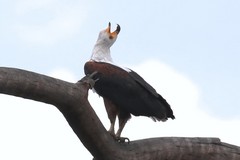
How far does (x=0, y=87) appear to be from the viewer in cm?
331

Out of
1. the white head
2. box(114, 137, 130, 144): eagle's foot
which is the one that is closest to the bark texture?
box(114, 137, 130, 144): eagle's foot

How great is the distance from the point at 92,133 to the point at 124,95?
3.40ft

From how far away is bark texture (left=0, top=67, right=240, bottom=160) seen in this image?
11.2 ft

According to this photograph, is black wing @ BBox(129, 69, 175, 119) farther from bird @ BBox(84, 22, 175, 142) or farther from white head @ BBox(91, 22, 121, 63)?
white head @ BBox(91, 22, 121, 63)

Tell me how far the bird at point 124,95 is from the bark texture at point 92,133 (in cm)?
28

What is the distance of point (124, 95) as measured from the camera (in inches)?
187

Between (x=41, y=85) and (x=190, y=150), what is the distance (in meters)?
A: 1.32

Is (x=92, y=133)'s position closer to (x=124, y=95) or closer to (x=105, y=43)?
(x=124, y=95)

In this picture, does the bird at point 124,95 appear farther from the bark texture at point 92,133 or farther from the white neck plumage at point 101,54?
the bark texture at point 92,133

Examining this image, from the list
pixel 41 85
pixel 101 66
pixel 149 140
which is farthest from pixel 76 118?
pixel 101 66

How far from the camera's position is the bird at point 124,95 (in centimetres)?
464

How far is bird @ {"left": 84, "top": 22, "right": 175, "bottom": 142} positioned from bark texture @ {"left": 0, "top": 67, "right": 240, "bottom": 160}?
0.28 meters

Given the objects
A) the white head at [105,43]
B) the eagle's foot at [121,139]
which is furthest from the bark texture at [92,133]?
the white head at [105,43]

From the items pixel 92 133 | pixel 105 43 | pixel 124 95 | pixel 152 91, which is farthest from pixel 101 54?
pixel 92 133
